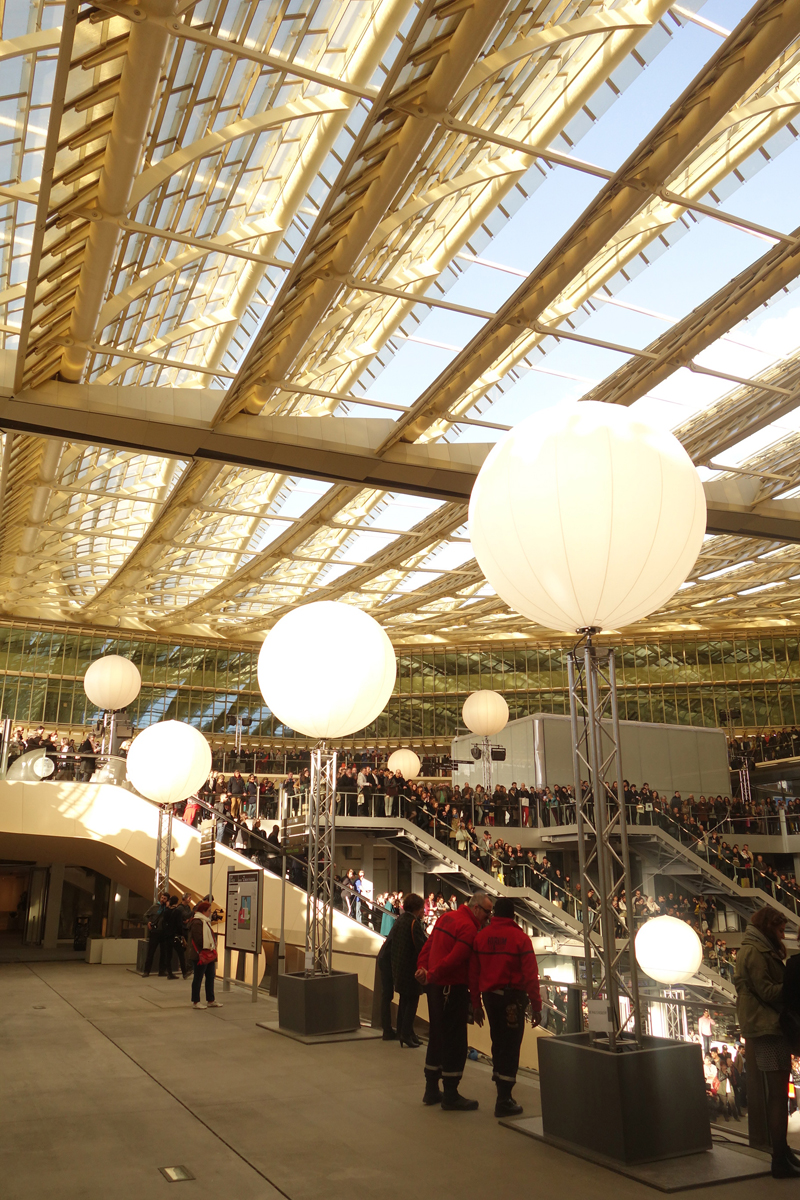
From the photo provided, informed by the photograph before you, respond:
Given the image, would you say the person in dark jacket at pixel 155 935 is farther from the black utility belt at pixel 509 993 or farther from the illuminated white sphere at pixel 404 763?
the illuminated white sphere at pixel 404 763

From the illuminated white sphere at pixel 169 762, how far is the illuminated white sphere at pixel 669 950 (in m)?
7.70

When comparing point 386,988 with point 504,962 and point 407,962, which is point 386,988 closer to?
point 407,962

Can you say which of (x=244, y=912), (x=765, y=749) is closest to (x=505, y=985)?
(x=244, y=912)

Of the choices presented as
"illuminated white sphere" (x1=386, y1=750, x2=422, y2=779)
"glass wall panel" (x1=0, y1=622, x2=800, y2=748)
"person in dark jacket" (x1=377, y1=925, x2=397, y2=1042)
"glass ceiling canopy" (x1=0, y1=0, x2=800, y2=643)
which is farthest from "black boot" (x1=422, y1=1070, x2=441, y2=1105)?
"glass wall panel" (x1=0, y1=622, x2=800, y2=748)

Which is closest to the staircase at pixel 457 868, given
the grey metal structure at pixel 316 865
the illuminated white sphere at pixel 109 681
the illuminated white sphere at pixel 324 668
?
the illuminated white sphere at pixel 109 681

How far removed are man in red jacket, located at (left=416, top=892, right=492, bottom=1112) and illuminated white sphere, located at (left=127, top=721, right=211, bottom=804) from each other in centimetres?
900

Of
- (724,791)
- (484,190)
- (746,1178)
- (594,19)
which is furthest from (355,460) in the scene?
(724,791)

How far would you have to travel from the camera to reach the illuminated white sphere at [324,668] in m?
8.55

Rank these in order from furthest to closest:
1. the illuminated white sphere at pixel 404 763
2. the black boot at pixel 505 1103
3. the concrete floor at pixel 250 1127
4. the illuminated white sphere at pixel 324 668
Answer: the illuminated white sphere at pixel 404 763 < the illuminated white sphere at pixel 324 668 < the black boot at pixel 505 1103 < the concrete floor at pixel 250 1127

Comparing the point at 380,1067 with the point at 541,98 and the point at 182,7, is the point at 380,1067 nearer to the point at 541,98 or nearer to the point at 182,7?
the point at 182,7

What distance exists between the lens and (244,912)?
42.6 feet

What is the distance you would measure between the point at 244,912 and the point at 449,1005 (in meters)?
7.10

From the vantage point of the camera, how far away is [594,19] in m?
9.35

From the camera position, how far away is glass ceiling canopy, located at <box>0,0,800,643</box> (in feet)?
31.9
